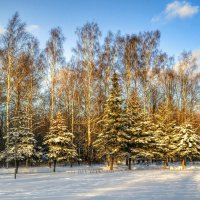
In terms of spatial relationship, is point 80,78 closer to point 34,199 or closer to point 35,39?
point 35,39

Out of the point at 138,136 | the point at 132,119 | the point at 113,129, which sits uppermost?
the point at 132,119

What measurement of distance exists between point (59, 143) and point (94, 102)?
14252 millimetres

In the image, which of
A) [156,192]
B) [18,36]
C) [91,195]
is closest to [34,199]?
[91,195]

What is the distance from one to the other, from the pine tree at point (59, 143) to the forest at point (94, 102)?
0.11m

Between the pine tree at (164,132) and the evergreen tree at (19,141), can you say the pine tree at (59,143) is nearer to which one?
the evergreen tree at (19,141)

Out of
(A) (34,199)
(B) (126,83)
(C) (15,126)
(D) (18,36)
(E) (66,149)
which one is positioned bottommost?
(A) (34,199)

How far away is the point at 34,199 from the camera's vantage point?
13.2m

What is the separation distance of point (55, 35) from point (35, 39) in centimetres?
266

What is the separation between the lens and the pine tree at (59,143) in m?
33.2

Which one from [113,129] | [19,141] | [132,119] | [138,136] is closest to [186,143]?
[138,136]

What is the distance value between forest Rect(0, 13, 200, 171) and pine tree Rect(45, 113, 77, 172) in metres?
0.11

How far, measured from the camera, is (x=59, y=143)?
3406cm

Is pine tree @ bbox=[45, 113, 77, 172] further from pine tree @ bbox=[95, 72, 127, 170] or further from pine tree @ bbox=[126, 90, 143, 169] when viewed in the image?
pine tree @ bbox=[126, 90, 143, 169]

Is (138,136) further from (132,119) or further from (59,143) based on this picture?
(59,143)
